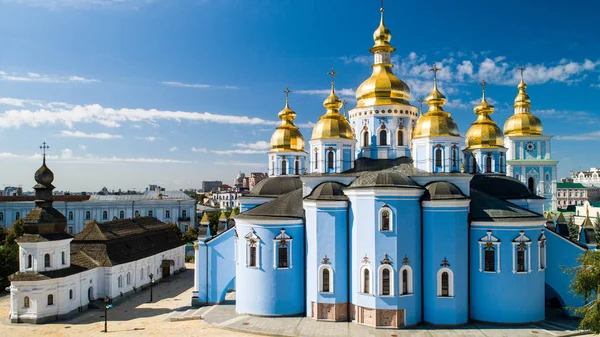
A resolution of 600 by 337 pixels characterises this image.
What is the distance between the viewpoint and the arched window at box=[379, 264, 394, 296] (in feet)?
59.8

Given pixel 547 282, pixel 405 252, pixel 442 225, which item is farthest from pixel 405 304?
pixel 547 282

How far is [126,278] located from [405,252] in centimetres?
1578

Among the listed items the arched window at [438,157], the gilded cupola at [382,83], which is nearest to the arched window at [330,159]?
the gilded cupola at [382,83]

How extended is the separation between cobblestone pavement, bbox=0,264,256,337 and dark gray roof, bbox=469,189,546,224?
1066 cm

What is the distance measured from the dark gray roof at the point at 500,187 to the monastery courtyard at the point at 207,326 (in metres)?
6.91

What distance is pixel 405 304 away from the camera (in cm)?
1831

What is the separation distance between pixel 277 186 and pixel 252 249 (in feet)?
22.8

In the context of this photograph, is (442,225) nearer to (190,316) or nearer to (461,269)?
(461,269)

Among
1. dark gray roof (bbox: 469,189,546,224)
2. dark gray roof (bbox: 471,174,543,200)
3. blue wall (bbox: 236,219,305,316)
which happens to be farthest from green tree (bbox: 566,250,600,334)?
blue wall (bbox: 236,219,305,316)

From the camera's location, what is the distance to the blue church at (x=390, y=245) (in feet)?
60.6

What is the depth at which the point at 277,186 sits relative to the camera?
26578 millimetres

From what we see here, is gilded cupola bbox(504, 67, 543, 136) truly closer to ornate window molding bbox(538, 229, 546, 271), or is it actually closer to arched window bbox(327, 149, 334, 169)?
ornate window molding bbox(538, 229, 546, 271)

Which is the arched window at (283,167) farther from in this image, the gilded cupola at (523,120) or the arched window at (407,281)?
the gilded cupola at (523,120)

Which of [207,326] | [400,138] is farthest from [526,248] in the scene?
[207,326]
